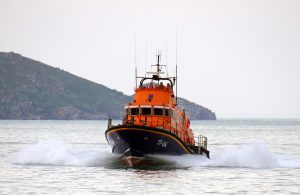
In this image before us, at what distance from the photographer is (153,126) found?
3881 centimetres

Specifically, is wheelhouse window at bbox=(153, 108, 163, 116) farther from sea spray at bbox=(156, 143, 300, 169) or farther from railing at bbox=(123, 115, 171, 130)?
sea spray at bbox=(156, 143, 300, 169)

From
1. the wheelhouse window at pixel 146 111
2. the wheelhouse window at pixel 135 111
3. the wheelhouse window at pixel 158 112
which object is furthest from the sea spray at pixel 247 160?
the wheelhouse window at pixel 135 111

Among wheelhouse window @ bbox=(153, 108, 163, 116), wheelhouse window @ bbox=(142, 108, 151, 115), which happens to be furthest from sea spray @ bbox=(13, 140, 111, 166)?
wheelhouse window @ bbox=(153, 108, 163, 116)

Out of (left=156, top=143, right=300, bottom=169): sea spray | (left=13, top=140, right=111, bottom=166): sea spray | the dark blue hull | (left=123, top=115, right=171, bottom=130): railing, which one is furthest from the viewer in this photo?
(left=156, top=143, right=300, bottom=169): sea spray

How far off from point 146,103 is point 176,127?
2161 mm

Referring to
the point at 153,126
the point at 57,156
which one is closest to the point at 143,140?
the point at 153,126

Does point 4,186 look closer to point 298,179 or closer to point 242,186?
point 242,186

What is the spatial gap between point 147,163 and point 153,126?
88.2 inches

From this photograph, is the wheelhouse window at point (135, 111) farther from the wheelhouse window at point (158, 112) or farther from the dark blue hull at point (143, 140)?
the dark blue hull at point (143, 140)

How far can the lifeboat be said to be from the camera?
3838 centimetres

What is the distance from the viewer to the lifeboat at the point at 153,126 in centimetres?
3838

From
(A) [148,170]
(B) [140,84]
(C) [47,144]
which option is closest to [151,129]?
(A) [148,170]

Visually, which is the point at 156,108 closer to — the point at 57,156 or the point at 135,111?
the point at 135,111

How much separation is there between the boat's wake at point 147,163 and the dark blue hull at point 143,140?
872mm
